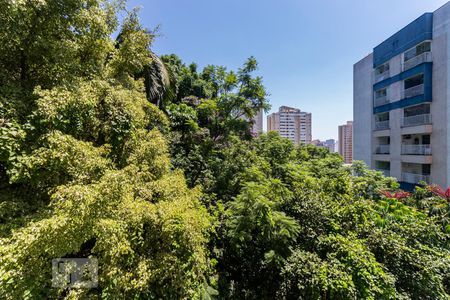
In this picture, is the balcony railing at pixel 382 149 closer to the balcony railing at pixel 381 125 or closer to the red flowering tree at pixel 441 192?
the balcony railing at pixel 381 125

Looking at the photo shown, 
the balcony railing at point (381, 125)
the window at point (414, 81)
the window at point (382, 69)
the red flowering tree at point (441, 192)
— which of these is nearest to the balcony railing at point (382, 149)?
the balcony railing at point (381, 125)

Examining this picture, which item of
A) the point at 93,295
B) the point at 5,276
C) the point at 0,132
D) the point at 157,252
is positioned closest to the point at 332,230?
the point at 157,252

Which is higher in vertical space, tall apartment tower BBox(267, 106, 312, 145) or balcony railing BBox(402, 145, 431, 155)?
tall apartment tower BBox(267, 106, 312, 145)

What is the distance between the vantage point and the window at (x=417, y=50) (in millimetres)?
13469

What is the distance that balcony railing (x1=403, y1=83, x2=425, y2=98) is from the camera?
13.5m

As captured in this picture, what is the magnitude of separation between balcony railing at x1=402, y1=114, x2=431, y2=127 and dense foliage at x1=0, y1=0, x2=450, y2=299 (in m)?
10.8

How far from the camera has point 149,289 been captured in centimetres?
315

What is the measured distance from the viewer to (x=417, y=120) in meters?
13.9

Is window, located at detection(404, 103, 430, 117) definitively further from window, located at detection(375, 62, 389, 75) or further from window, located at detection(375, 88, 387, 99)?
window, located at detection(375, 62, 389, 75)

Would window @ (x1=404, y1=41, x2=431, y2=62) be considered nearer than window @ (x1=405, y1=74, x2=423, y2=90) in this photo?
Yes

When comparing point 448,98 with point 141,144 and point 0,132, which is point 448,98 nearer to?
point 141,144

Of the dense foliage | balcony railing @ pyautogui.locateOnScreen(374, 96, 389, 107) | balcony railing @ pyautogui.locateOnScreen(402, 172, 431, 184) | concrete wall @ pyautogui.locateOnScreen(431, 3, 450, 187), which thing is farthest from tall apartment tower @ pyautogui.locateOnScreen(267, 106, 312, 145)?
the dense foliage

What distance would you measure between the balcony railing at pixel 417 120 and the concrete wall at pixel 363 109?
3249 millimetres

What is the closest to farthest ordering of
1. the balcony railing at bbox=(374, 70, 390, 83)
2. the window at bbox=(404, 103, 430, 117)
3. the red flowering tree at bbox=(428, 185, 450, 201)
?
the red flowering tree at bbox=(428, 185, 450, 201) → the window at bbox=(404, 103, 430, 117) → the balcony railing at bbox=(374, 70, 390, 83)
